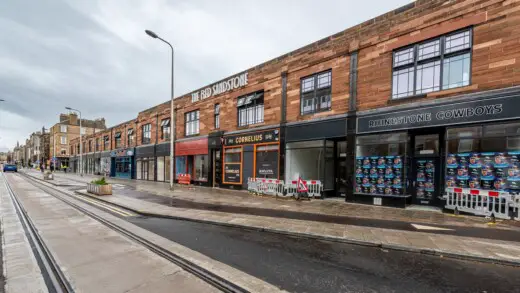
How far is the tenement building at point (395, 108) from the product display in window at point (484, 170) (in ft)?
0.11

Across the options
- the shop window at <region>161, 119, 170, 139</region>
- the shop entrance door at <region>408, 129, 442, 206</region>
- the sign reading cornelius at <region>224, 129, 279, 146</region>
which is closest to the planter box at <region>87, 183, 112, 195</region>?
the sign reading cornelius at <region>224, 129, 279, 146</region>

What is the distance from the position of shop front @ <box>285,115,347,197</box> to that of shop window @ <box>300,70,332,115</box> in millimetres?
948

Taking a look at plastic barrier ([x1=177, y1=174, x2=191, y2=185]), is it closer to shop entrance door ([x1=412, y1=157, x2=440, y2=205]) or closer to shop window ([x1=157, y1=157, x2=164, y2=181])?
shop window ([x1=157, y1=157, x2=164, y2=181])

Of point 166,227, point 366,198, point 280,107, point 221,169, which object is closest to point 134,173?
point 221,169

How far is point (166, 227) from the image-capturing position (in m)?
7.54

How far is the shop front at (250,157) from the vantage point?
51.3 ft

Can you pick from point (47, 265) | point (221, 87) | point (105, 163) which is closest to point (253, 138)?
point (221, 87)

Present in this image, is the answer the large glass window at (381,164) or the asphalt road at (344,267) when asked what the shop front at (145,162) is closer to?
the large glass window at (381,164)

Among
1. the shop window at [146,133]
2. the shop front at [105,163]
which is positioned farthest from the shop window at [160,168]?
the shop front at [105,163]

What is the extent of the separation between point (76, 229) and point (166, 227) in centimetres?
263

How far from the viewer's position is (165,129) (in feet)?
87.5

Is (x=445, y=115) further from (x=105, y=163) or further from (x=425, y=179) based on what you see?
(x=105, y=163)

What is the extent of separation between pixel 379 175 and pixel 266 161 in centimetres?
719

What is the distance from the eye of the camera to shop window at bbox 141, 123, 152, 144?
96.2ft
